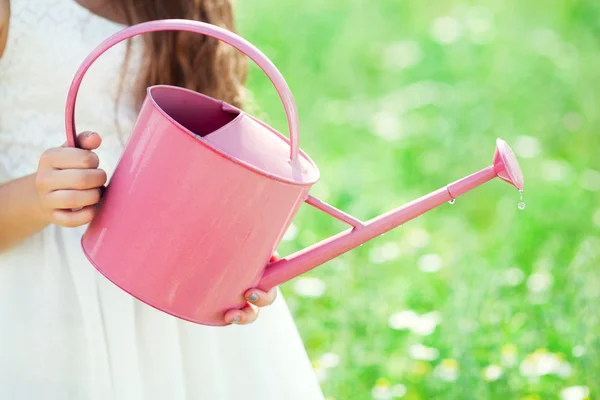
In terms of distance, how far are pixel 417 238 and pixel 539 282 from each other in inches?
16.1

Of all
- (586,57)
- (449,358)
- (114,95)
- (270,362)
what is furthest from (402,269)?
(586,57)

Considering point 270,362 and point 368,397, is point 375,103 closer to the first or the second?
point 368,397

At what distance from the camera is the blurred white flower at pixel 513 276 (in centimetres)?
208

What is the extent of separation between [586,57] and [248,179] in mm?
3063

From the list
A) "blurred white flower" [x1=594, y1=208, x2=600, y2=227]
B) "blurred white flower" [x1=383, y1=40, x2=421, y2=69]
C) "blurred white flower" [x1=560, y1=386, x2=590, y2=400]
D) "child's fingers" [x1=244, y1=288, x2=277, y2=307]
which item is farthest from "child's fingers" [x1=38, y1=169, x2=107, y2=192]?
"blurred white flower" [x1=383, y1=40, x2=421, y2=69]

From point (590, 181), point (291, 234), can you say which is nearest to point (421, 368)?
→ point (291, 234)

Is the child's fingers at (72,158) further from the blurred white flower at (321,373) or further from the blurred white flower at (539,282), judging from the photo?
the blurred white flower at (539,282)

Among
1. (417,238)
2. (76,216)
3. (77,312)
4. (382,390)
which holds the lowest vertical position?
(417,238)

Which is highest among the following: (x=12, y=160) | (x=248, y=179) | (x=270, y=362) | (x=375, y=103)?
(x=248, y=179)

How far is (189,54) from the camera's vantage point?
141 cm

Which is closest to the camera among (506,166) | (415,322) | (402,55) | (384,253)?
(506,166)

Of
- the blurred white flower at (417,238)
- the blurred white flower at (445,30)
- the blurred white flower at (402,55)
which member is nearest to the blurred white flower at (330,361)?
the blurred white flower at (417,238)

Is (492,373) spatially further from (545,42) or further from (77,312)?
(545,42)

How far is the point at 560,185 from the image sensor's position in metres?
2.67
